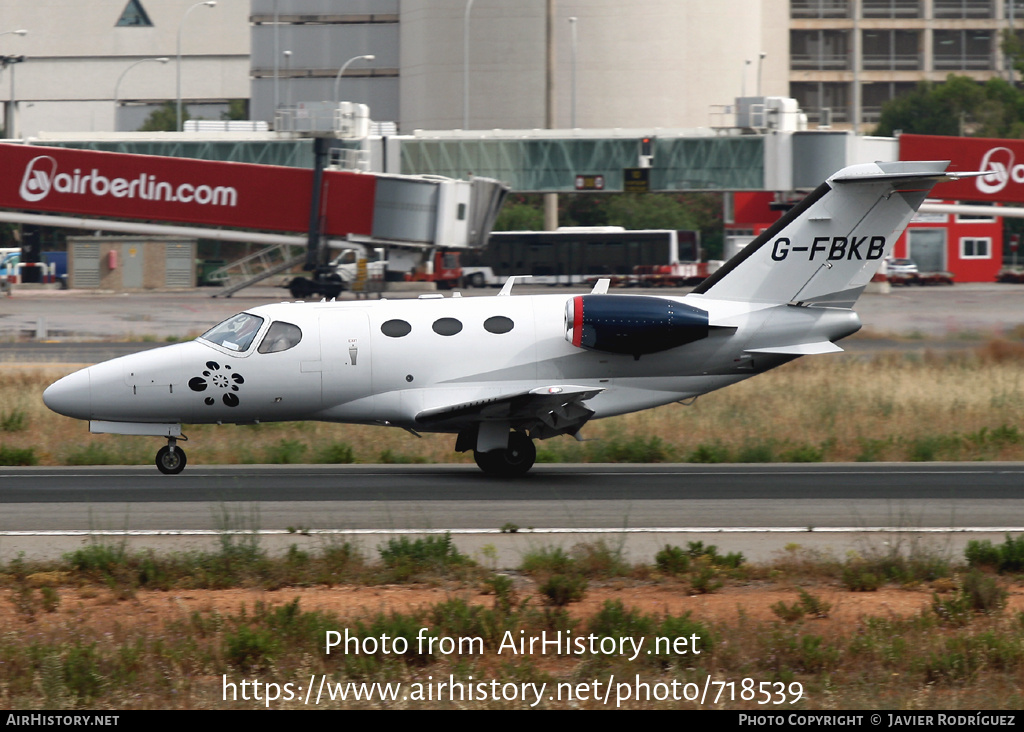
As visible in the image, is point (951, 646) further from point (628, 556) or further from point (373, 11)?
point (373, 11)

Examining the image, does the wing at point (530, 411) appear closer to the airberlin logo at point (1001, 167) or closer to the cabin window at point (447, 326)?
the cabin window at point (447, 326)

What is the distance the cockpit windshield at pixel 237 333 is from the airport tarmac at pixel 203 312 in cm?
1985

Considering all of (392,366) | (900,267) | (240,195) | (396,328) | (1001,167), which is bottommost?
(392,366)

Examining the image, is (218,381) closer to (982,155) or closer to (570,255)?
(570,255)

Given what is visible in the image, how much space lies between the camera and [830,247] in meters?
17.0

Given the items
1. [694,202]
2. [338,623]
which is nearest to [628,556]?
[338,623]

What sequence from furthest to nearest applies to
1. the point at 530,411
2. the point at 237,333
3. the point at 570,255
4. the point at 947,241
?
the point at 947,241 → the point at 570,255 → the point at 237,333 → the point at 530,411

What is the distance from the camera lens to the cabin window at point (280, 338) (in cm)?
1638

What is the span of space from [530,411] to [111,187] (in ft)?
143

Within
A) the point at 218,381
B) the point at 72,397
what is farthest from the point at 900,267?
the point at 72,397

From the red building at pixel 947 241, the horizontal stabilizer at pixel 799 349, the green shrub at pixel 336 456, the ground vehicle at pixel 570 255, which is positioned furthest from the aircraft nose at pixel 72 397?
the red building at pixel 947 241

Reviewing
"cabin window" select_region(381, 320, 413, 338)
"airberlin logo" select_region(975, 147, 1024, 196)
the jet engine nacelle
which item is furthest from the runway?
"airberlin logo" select_region(975, 147, 1024, 196)
